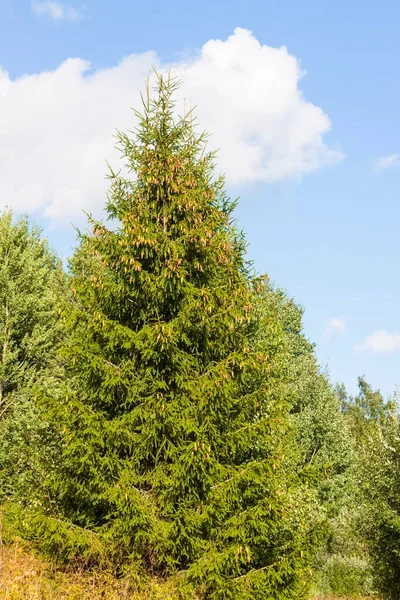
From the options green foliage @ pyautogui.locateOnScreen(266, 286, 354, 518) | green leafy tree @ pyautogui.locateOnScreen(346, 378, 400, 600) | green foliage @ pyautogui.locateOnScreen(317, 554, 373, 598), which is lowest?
green foliage @ pyautogui.locateOnScreen(317, 554, 373, 598)

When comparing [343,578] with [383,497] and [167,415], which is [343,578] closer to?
[383,497]

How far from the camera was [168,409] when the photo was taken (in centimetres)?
1068

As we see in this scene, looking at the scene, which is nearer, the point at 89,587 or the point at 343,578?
the point at 89,587

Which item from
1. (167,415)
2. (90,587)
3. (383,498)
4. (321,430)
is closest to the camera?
(90,587)

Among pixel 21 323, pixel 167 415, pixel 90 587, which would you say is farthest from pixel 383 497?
pixel 21 323

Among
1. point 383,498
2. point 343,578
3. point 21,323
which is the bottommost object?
point 343,578

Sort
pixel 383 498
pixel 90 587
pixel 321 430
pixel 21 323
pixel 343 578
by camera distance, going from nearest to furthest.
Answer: pixel 90 587
pixel 383 498
pixel 343 578
pixel 21 323
pixel 321 430

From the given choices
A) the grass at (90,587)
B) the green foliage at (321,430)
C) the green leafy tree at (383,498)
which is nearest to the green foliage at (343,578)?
the green leafy tree at (383,498)

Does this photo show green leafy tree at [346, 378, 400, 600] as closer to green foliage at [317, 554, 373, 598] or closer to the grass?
green foliage at [317, 554, 373, 598]

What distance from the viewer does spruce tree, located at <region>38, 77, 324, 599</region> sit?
406 inches

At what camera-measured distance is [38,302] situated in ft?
87.7

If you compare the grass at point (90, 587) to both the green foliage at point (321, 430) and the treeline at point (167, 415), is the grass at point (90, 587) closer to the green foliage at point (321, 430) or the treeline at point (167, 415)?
the treeline at point (167, 415)

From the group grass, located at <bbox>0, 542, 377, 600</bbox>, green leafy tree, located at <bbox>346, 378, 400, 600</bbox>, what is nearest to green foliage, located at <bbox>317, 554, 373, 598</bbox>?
green leafy tree, located at <bbox>346, 378, 400, 600</bbox>

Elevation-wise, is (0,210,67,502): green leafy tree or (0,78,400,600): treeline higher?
(0,210,67,502): green leafy tree
